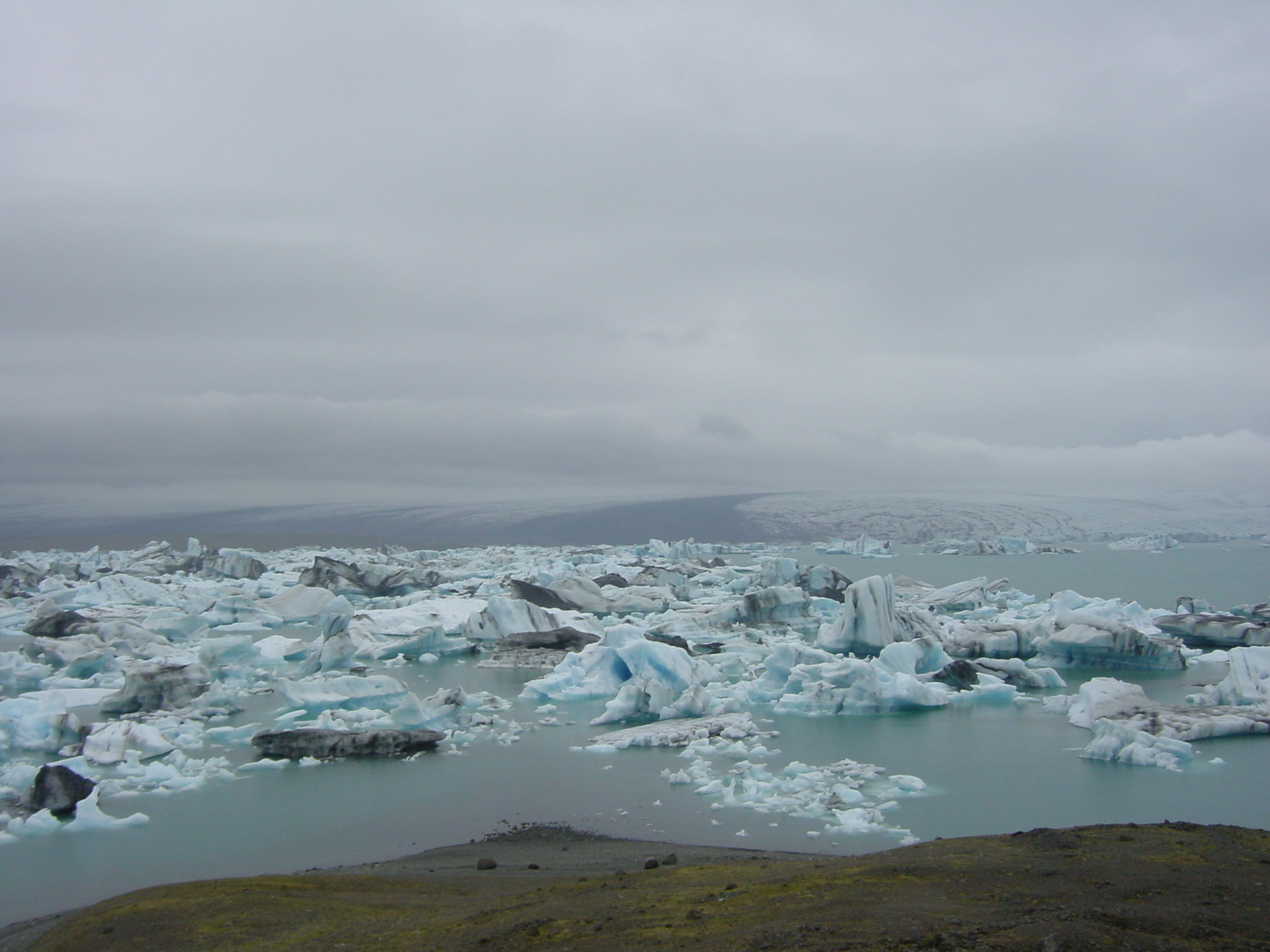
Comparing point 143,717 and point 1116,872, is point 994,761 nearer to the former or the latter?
point 1116,872

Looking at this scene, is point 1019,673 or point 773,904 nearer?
point 773,904

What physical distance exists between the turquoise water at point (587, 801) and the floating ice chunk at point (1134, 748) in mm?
140

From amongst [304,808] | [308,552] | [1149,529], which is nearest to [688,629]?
[304,808]

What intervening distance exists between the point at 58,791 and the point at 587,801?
4494 mm

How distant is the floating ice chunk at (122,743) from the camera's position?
30.6 ft

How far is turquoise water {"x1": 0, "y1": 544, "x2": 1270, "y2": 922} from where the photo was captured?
6.82m

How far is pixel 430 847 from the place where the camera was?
7008 millimetres

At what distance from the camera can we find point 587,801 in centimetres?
819

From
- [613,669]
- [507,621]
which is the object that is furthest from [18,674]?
[613,669]

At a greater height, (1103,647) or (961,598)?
(1103,647)

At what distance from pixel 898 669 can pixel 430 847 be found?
27.1 ft

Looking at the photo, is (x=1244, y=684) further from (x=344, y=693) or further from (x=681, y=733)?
(x=344, y=693)

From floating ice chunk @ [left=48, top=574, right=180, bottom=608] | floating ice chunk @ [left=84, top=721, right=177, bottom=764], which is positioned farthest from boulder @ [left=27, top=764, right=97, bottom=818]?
floating ice chunk @ [left=48, top=574, right=180, bottom=608]

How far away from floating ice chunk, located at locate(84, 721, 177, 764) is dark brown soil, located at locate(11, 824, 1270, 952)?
172 inches
